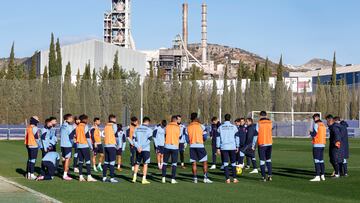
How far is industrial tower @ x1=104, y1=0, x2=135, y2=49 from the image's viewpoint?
12369 cm

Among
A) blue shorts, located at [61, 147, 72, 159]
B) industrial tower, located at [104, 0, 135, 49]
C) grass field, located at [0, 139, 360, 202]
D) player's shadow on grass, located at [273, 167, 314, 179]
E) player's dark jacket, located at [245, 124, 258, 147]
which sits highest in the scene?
industrial tower, located at [104, 0, 135, 49]

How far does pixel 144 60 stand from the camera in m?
106

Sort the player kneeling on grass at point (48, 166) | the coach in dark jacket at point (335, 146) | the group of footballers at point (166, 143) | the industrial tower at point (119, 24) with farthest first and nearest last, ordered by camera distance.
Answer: the industrial tower at point (119, 24) → the coach in dark jacket at point (335, 146) → the player kneeling on grass at point (48, 166) → the group of footballers at point (166, 143)

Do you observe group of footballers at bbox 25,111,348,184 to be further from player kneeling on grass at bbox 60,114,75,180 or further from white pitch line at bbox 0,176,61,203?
white pitch line at bbox 0,176,61,203

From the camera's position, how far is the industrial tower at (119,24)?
406 feet

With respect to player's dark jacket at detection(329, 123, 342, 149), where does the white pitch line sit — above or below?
below

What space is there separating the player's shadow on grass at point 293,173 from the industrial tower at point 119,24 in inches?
3929

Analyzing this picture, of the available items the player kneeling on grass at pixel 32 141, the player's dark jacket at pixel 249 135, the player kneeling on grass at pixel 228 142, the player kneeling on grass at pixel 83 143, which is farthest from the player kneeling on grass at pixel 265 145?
→ the player kneeling on grass at pixel 32 141

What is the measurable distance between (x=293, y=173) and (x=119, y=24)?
340 ft

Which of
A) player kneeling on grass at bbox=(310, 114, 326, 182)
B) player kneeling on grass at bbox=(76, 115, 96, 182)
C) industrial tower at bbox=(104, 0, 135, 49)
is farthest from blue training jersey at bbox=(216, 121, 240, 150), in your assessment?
industrial tower at bbox=(104, 0, 135, 49)

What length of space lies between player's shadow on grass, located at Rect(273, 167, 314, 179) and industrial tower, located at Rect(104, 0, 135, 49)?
327 feet

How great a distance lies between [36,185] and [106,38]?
109 meters

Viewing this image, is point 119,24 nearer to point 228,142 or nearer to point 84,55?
point 84,55

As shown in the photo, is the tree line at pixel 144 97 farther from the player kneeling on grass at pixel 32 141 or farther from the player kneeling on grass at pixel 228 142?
the player kneeling on grass at pixel 228 142
